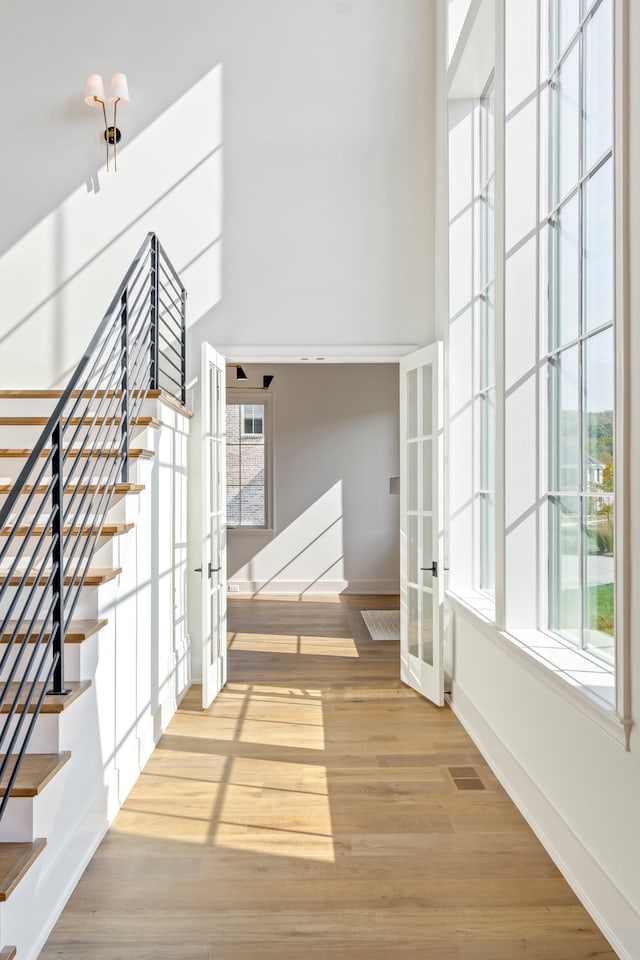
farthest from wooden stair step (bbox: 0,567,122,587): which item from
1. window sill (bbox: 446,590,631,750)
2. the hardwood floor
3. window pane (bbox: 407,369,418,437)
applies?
window pane (bbox: 407,369,418,437)

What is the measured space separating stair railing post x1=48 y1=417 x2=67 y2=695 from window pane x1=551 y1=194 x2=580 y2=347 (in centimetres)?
201

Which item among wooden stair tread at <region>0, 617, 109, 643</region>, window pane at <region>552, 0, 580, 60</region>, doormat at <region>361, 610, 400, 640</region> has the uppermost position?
window pane at <region>552, 0, 580, 60</region>

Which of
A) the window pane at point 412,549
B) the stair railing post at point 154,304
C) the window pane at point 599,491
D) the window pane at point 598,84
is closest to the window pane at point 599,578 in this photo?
the window pane at point 599,491

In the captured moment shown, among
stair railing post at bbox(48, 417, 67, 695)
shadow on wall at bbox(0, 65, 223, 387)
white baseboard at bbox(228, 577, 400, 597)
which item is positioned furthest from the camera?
white baseboard at bbox(228, 577, 400, 597)

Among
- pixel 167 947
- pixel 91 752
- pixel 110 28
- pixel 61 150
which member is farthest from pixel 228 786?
pixel 110 28

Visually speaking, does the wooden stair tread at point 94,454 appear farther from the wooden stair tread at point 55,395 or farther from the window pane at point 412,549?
the window pane at point 412,549

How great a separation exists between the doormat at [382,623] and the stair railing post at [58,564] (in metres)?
4.13

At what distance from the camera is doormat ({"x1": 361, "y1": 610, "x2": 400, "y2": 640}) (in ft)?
20.4

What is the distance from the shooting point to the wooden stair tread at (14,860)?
1.71 metres

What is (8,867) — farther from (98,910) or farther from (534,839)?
(534,839)

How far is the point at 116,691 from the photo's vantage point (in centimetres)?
289

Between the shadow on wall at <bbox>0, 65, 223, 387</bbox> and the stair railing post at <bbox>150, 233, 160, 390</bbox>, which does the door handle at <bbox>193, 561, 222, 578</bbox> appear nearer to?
the stair railing post at <bbox>150, 233, 160, 390</bbox>

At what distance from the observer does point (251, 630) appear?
21.3 ft

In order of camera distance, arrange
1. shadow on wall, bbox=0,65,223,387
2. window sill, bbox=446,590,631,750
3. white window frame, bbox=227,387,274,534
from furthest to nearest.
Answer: white window frame, bbox=227,387,274,534 → shadow on wall, bbox=0,65,223,387 → window sill, bbox=446,590,631,750
